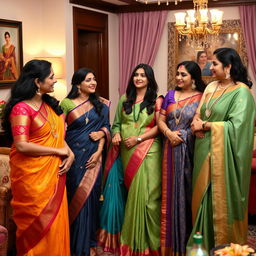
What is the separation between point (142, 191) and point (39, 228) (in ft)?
2.90

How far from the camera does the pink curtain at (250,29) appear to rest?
20.5 feet

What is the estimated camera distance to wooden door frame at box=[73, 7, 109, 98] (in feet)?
19.5

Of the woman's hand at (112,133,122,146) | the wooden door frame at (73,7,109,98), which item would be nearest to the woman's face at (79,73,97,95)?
the woman's hand at (112,133,122,146)

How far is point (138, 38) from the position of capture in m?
6.94

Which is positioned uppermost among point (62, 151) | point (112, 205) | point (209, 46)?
point (209, 46)

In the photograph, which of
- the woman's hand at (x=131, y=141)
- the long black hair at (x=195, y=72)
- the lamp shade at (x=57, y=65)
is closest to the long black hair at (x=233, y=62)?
the long black hair at (x=195, y=72)

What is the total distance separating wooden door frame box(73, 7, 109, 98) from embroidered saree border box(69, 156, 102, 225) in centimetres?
297

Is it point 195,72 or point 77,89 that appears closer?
point 195,72

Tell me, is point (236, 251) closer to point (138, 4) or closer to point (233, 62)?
point (233, 62)

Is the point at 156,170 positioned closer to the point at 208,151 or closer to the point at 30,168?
the point at 208,151

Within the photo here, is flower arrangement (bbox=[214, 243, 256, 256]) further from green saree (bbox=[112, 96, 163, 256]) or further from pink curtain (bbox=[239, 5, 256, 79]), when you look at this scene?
pink curtain (bbox=[239, 5, 256, 79])

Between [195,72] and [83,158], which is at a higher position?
[195,72]

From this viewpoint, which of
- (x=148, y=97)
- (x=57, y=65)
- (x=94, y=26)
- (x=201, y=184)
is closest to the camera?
(x=201, y=184)

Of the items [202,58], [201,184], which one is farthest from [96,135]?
[202,58]
